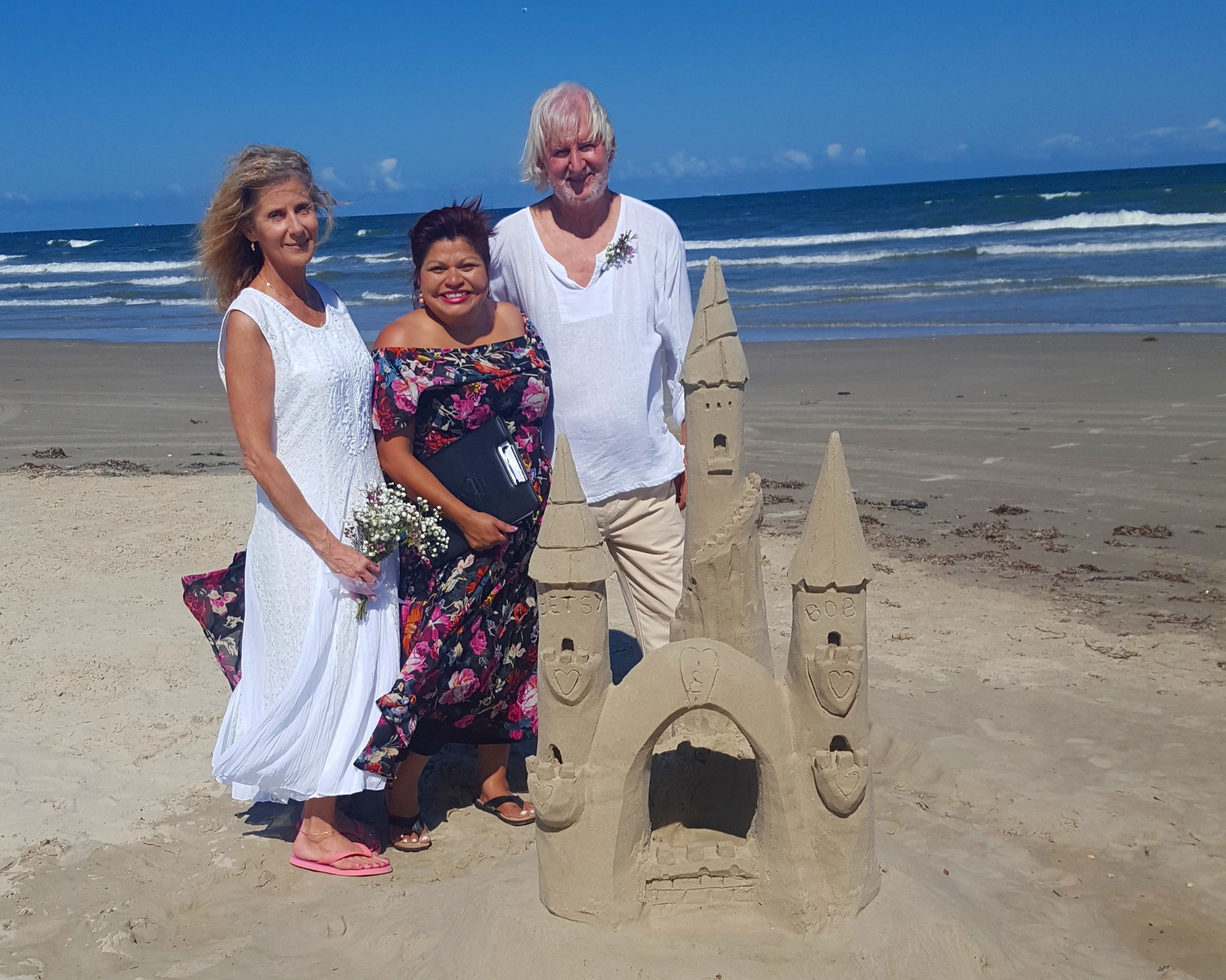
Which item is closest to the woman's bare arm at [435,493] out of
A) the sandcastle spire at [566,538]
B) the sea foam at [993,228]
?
the sandcastle spire at [566,538]

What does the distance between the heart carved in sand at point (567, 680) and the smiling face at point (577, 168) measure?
72.6 inches

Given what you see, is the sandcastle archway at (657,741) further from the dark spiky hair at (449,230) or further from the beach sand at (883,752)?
the dark spiky hair at (449,230)

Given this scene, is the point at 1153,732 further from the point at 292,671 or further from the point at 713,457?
the point at 292,671

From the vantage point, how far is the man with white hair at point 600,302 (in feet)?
13.9

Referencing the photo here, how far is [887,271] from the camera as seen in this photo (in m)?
28.2

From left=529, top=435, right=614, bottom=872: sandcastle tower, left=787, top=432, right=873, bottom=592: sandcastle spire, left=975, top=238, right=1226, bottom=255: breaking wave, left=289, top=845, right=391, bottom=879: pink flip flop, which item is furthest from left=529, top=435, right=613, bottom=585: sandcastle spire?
left=975, top=238, right=1226, bottom=255: breaking wave

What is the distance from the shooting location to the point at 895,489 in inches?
381

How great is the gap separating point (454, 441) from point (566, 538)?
92cm

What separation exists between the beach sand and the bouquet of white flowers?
4.12 ft

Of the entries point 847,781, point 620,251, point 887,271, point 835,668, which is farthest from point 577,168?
point 887,271

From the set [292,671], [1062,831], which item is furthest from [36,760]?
[1062,831]

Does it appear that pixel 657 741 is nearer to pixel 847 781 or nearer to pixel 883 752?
pixel 847 781

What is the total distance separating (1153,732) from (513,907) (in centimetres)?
348

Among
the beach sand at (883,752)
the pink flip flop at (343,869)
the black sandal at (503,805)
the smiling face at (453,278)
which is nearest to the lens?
the beach sand at (883,752)
